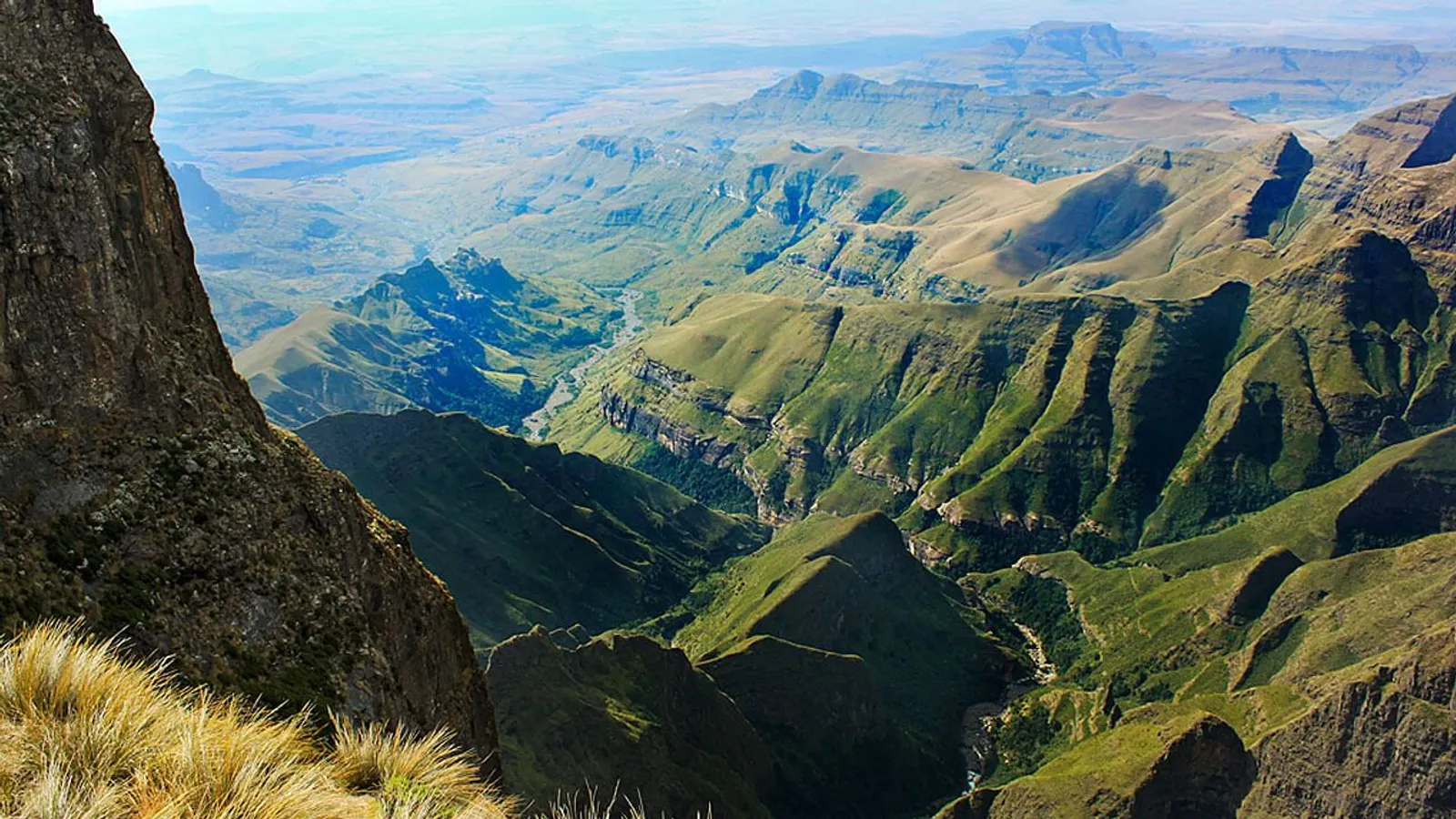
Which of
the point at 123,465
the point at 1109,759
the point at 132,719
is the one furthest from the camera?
the point at 1109,759

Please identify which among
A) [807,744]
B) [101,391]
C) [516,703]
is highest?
[101,391]

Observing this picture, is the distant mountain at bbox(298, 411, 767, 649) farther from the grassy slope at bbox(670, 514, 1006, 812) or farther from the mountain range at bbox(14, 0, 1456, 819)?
the grassy slope at bbox(670, 514, 1006, 812)

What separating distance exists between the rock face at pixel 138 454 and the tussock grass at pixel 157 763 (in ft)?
40.8

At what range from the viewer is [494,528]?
16900cm

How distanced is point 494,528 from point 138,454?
139m

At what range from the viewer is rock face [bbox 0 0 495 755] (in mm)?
29906

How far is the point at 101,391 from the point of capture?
33.5 m

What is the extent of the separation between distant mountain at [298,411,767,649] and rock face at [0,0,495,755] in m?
112

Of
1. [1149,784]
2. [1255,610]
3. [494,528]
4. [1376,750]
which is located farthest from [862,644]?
[1376,750]

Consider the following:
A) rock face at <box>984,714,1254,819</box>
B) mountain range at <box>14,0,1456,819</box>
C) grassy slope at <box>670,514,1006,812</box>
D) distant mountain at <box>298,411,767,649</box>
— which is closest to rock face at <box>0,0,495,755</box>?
mountain range at <box>14,0,1456,819</box>

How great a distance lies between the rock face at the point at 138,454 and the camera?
29906 millimetres

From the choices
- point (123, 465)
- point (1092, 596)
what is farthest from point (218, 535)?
point (1092, 596)

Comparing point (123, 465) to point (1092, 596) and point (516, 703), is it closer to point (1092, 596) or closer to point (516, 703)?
point (516, 703)

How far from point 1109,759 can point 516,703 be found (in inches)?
2485
